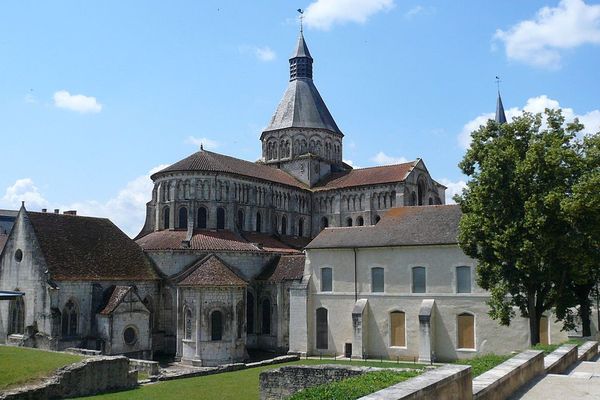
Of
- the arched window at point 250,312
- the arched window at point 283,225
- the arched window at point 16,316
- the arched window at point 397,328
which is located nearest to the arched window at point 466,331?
the arched window at point 397,328

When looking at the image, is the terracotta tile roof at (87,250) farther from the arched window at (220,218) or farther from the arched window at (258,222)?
the arched window at (258,222)

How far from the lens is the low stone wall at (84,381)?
25.8 metres

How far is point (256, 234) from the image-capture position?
55125mm

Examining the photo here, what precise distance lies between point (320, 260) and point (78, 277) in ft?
54.6

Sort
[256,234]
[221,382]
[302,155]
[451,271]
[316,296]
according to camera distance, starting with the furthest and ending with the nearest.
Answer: [302,155] < [256,234] < [316,296] < [451,271] < [221,382]

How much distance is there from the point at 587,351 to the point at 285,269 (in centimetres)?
2838

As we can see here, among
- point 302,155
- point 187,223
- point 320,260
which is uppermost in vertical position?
point 302,155

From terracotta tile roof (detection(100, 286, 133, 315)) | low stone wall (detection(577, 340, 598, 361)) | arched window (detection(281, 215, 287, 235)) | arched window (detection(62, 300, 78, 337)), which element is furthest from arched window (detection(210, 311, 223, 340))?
low stone wall (detection(577, 340, 598, 361))

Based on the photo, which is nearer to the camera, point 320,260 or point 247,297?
point 320,260

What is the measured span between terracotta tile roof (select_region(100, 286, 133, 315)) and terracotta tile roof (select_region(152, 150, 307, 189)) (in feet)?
46.1

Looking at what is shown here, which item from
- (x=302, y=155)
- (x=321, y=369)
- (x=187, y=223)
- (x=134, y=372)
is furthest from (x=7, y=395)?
(x=302, y=155)

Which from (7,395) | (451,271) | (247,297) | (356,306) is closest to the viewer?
(7,395)

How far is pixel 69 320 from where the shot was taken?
39.7 m

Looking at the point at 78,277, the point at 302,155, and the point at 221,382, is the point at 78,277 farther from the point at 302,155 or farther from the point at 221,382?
the point at 302,155
